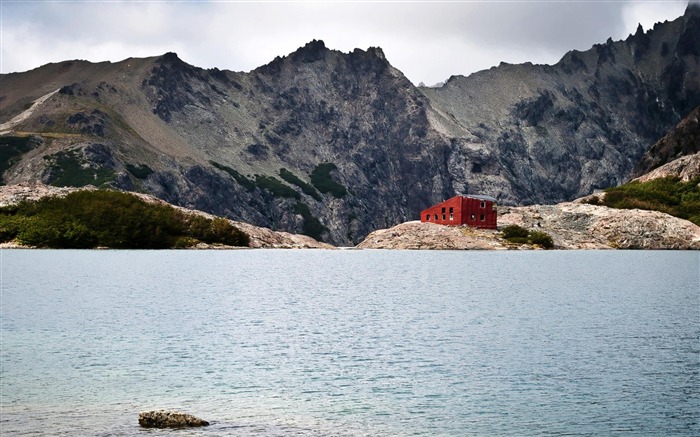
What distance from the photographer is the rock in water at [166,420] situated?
2969 centimetres

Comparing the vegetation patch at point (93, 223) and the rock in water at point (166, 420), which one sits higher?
the vegetation patch at point (93, 223)

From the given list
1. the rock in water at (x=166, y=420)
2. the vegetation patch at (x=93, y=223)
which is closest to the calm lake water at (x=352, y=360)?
the rock in water at (x=166, y=420)

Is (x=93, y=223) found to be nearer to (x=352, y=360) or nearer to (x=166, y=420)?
(x=352, y=360)

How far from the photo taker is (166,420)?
29.8m

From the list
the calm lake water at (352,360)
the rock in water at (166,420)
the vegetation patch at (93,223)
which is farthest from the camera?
the vegetation patch at (93,223)

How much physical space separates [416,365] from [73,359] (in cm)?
1908

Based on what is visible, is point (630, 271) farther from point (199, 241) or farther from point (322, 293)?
point (199, 241)

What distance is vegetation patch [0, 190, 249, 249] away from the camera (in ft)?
555

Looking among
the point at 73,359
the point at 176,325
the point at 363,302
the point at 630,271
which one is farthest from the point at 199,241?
the point at 73,359

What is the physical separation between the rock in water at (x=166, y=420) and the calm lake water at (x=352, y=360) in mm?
648

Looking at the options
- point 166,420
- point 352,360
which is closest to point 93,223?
point 352,360

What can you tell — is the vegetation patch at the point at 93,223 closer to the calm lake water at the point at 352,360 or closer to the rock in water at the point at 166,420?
the calm lake water at the point at 352,360

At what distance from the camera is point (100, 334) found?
168 ft

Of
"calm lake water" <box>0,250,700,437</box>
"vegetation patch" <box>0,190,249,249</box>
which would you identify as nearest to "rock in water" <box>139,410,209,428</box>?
"calm lake water" <box>0,250,700,437</box>
